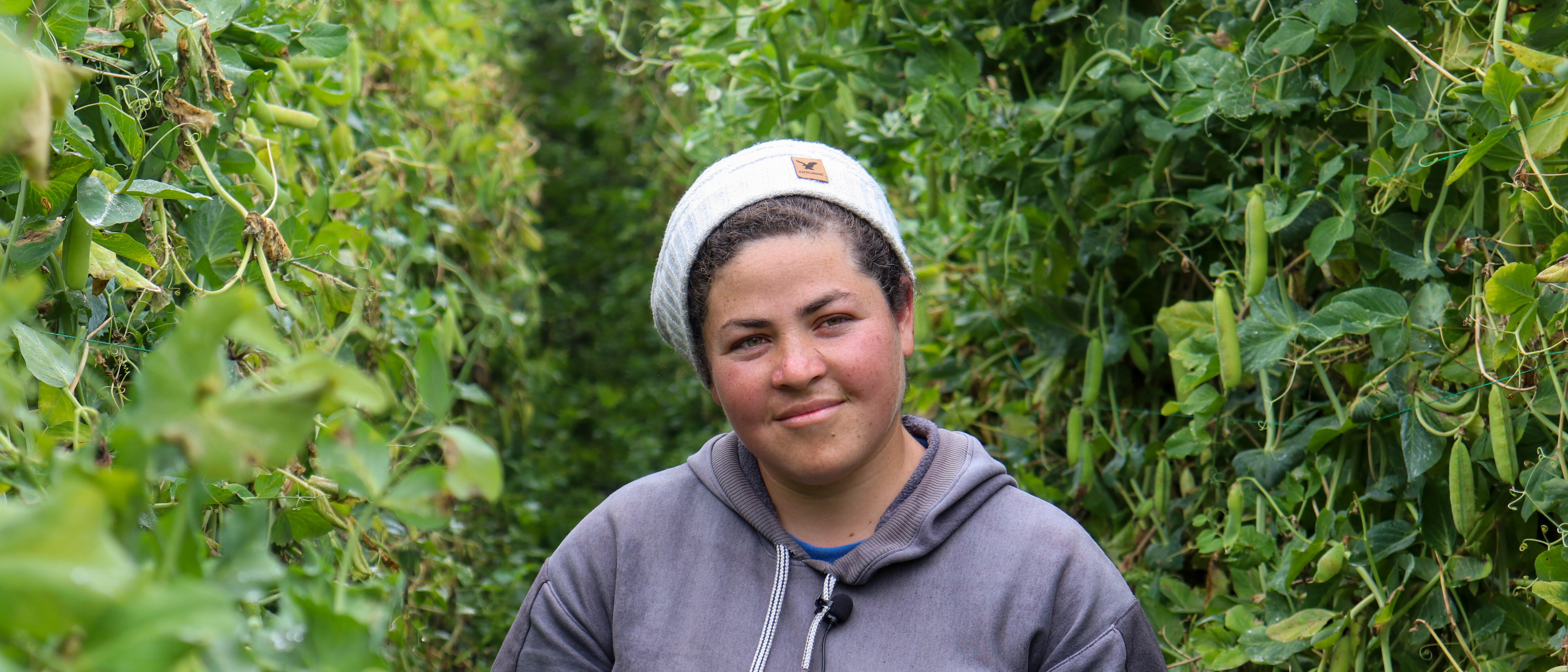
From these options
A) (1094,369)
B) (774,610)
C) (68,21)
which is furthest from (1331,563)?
(68,21)

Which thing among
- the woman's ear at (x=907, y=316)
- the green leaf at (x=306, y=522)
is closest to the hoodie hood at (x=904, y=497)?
the woman's ear at (x=907, y=316)

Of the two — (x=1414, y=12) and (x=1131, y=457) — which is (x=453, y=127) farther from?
(x=1414, y=12)

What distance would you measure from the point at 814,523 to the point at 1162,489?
23.8 inches

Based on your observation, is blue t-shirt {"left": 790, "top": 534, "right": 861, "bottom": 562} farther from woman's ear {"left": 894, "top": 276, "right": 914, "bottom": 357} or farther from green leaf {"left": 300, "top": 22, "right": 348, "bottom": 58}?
green leaf {"left": 300, "top": 22, "right": 348, "bottom": 58}

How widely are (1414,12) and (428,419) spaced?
170 centimetres

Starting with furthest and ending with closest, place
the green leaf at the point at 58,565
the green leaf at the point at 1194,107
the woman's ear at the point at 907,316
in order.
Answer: the green leaf at the point at 1194,107 → the woman's ear at the point at 907,316 → the green leaf at the point at 58,565

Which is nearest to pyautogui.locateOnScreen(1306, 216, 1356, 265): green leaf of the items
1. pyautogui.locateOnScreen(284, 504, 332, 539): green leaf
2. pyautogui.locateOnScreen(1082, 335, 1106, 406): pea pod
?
pyautogui.locateOnScreen(1082, 335, 1106, 406): pea pod

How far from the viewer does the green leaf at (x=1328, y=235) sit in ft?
4.54

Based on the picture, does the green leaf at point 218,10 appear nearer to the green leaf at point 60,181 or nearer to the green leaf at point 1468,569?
the green leaf at point 60,181

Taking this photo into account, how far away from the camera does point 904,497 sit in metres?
1.37

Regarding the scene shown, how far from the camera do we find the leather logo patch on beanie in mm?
1317

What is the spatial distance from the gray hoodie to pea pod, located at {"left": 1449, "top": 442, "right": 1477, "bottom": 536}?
350 mm

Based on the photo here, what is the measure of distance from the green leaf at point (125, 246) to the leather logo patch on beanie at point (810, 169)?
0.66m

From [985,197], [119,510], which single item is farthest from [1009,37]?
[119,510]
